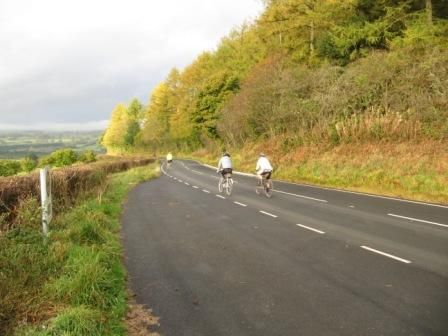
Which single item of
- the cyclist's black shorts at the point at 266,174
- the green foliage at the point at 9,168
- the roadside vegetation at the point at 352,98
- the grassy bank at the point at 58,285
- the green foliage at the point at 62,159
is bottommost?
the green foliage at the point at 9,168

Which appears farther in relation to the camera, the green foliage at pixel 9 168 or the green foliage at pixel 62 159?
the green foliage at pixel 62 159

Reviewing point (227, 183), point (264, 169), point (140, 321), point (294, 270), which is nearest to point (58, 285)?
point (140, 321)

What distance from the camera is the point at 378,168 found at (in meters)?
20.6

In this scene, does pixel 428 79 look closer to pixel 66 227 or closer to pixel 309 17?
pixel 309 17

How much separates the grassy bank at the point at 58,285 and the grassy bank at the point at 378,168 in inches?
526

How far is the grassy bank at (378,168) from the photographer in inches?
677

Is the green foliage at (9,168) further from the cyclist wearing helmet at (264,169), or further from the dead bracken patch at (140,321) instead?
the dead bracken patch at (140,321)

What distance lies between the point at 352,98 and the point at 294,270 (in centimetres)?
2151

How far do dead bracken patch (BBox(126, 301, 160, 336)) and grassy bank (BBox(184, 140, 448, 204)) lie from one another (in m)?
13.4

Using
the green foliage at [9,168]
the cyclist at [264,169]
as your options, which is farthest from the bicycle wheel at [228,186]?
the green foliage at [9,168]

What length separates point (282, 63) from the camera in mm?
36281

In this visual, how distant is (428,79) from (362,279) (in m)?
18.9

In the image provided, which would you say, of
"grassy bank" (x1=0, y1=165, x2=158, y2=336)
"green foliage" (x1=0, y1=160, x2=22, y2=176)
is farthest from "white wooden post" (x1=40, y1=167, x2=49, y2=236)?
"green foliage" (x1=0, y1=160, x2=22, y2=176)

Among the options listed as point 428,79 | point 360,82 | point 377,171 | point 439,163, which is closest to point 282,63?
point 360,82
